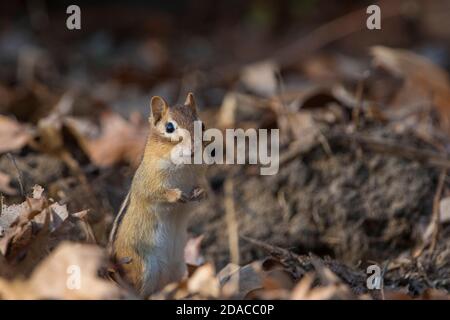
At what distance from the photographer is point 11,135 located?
5984mm

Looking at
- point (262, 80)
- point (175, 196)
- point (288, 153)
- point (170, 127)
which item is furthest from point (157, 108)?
point (262, 80)

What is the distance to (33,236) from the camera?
3.40 m

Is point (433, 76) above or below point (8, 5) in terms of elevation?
below

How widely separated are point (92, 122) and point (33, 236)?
357 cm

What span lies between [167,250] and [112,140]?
7.94 feet

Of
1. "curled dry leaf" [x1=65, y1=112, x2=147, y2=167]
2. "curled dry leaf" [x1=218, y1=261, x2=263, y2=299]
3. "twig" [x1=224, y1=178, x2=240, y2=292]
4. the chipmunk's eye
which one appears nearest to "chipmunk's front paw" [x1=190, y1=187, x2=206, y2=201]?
the chipmunk's eye

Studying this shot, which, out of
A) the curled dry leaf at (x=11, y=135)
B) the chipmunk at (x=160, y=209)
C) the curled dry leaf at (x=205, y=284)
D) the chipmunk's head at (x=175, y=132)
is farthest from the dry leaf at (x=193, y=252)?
the curled dry leaf at (x=11, y=135)

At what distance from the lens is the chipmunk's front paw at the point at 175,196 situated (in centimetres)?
388

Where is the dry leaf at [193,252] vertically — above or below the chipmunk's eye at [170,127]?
below

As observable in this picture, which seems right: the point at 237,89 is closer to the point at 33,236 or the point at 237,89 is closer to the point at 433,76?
the point at 433,76

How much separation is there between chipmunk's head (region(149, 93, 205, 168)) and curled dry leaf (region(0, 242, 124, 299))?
1.06 m

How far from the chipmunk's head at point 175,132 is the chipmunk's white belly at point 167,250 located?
23 centimetres

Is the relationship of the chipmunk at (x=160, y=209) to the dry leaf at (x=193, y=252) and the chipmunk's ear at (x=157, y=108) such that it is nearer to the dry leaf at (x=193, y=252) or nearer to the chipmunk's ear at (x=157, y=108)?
the chipmunk's ear at (x=157, y=108)
